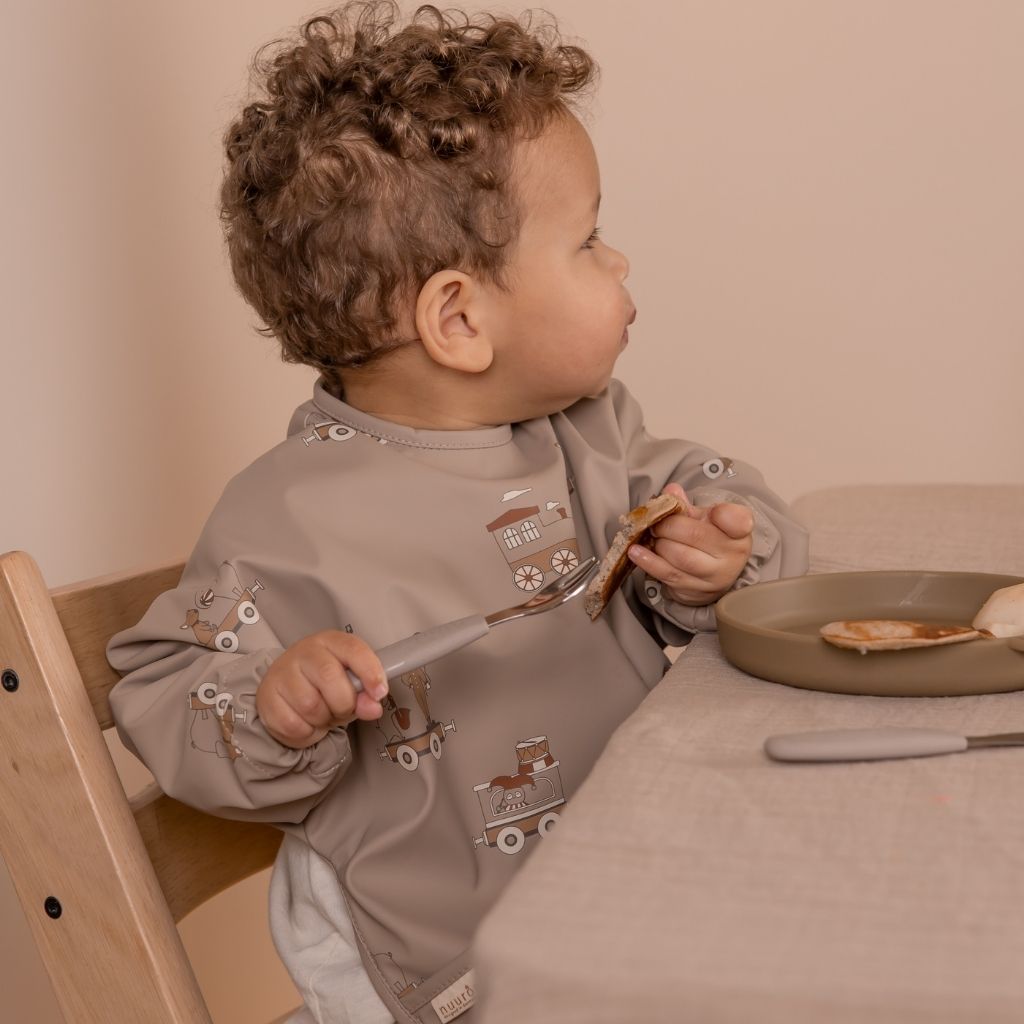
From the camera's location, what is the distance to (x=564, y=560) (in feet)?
3.19

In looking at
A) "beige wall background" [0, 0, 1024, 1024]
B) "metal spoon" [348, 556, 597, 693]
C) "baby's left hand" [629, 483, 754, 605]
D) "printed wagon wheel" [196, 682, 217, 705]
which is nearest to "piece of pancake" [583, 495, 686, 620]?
"baby's left hand" [629, 483, 754, 605]

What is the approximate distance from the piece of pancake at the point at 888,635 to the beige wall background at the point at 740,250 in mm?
1087

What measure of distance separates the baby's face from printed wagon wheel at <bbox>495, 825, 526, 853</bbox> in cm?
32

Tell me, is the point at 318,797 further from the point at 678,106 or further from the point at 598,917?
the point at 678,106

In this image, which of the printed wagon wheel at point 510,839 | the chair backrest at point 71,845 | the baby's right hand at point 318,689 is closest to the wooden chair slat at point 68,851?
the chair backrest at point 71,845

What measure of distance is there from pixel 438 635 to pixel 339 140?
42 cm

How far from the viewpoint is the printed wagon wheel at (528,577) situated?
945 mm

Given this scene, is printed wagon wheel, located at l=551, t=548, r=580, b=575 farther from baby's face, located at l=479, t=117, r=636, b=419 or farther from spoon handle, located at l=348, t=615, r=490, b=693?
spoon handle, located at l=348, t=615, r=490, b=693

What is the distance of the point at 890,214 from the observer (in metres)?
2.04

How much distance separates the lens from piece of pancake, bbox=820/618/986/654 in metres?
0.64

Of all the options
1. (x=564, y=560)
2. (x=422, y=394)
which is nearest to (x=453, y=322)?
(x=422, y=394)

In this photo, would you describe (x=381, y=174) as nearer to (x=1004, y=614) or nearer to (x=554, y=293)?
(x=554, y=293)

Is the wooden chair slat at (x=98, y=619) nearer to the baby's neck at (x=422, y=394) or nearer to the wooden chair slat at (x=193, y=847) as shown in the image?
the wooden chair slat at (x=193, y=847)

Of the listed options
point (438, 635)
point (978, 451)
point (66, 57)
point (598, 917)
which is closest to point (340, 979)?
point (438, 635)
